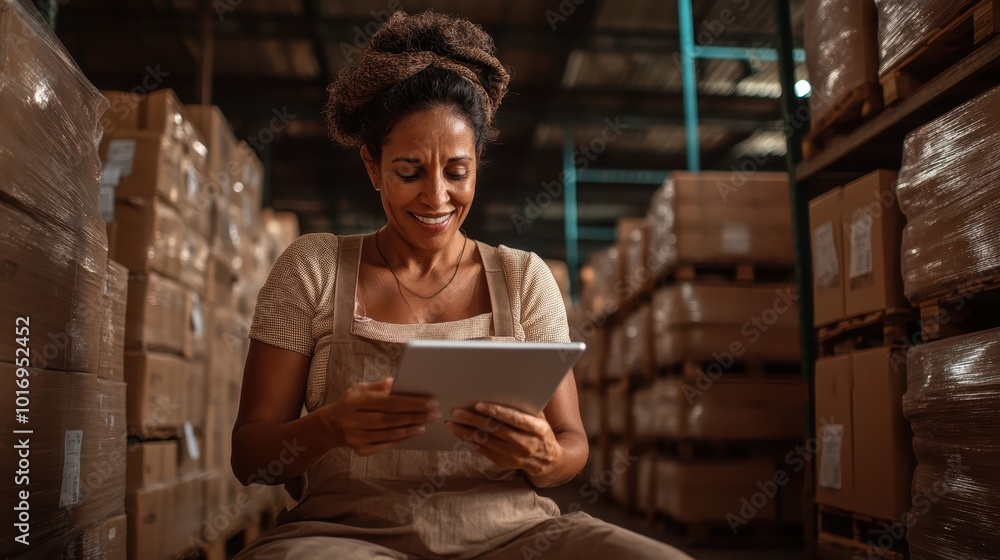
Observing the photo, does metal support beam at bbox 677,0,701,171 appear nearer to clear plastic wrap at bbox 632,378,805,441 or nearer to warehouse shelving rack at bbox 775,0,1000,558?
clear plastic wrap at bbox 632,378,805,441

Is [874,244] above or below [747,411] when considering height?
above

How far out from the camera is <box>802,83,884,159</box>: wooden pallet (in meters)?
3.14

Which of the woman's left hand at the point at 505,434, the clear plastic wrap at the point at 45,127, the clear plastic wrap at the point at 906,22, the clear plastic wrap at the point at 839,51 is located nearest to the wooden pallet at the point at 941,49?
the clear plastic wrap at the point at 906,22

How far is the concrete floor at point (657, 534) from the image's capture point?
4.70 metres

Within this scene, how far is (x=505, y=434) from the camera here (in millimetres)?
1578

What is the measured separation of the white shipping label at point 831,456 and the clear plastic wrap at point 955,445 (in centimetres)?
63

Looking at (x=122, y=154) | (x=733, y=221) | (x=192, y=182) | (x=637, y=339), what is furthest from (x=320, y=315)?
(x=637, y=339)

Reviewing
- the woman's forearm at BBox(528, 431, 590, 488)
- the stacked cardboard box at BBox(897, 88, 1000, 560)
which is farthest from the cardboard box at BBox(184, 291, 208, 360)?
the stacked cardboard box at BBox(897, 88, 1000, 560)

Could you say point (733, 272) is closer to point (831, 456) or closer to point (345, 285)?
point (831, 456)

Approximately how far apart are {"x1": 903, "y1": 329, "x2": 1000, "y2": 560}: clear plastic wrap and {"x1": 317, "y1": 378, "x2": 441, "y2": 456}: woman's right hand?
64.1 inches

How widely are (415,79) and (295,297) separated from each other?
2.05 ft

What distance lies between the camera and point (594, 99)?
39.8 feet

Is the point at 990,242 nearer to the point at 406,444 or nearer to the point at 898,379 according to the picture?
the point at 898,379

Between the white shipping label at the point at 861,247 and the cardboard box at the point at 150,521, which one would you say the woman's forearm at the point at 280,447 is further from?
the white shipping label at the point at 861,247
